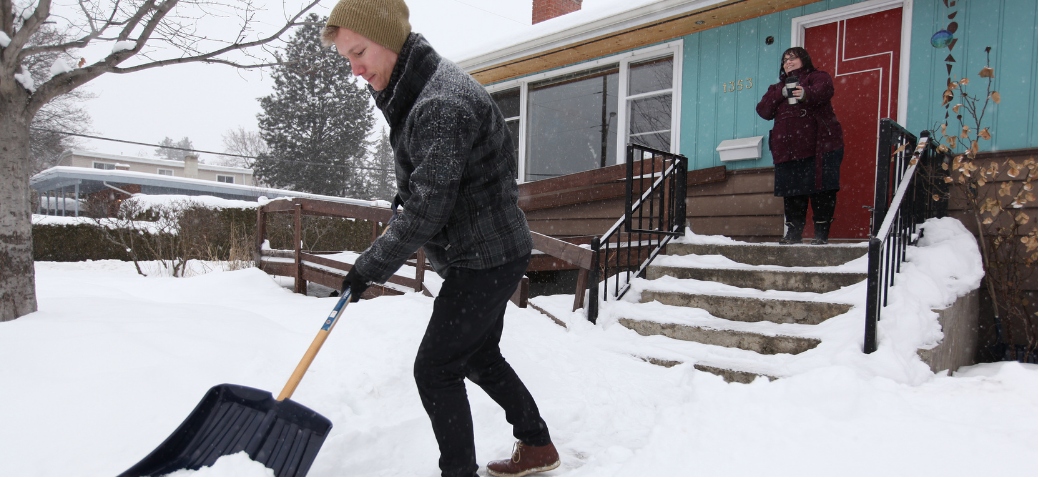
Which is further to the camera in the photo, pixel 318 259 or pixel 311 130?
pixel 311 130

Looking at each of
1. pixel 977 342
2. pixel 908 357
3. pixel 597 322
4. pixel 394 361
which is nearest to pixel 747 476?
pixel 908 357

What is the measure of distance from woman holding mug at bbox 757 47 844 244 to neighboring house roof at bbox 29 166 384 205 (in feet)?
52.3

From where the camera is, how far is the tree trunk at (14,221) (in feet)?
10.6

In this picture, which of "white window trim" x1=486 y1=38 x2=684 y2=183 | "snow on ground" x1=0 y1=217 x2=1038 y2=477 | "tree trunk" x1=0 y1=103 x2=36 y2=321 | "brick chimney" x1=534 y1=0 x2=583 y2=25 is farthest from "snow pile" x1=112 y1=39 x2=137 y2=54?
"brick chimney" x1=534 y1=0 x2=583 y2=25

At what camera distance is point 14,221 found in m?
3.32

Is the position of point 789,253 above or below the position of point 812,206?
below

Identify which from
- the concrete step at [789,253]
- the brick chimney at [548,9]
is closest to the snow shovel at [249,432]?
the concrete step at [789,253]

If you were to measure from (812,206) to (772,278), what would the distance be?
949mm

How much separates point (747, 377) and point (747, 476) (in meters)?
1.29

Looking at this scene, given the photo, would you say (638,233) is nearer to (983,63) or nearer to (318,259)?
(983,63)

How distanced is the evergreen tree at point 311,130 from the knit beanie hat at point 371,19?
27.1 metres

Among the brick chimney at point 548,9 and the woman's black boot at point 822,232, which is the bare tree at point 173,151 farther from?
the woman's black boot at point 822,232

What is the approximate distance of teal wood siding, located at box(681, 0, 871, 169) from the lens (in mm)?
5766

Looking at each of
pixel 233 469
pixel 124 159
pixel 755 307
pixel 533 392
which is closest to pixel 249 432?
Answer: pixel 233 469
